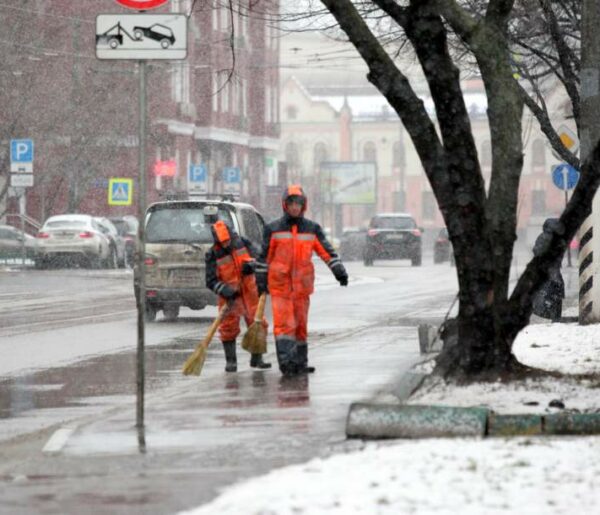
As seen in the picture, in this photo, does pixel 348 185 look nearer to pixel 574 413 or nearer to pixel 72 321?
pixel 72 321

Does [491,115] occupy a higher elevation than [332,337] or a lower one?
higher

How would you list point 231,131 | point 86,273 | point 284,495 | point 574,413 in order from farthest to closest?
point 231,131 → point 86,273 → point 574,413 → point 284,495

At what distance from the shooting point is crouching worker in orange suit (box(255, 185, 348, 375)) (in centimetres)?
1518

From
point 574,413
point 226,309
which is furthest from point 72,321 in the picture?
point 574,413

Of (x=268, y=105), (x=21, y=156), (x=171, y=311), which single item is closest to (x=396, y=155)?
(x=268, y=105)

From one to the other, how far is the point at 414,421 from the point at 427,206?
124 meters

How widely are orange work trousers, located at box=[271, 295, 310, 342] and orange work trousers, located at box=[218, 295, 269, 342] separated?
109cm

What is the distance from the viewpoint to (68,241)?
4916cm

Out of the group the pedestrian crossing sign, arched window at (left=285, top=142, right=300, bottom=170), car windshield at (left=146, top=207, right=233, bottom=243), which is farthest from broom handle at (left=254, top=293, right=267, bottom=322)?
arched window at (left=285, top=142, right=300, bottom=170)

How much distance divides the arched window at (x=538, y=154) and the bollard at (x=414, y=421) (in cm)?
12018

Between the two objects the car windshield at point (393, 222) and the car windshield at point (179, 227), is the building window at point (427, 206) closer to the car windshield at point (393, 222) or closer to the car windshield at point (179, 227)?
the car windshield at point (393, 222)

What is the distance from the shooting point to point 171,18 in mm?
11375

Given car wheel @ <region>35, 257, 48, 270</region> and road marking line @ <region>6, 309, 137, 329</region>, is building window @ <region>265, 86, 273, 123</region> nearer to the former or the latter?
car wheel @ <region>35, 257, 48, 270</region>

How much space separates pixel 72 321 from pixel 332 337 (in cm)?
539
